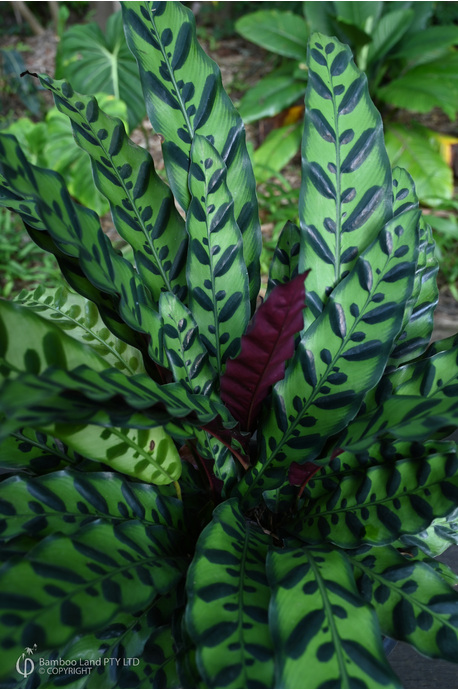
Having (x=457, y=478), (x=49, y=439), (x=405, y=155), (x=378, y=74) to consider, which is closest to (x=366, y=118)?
(x=457, y=478)

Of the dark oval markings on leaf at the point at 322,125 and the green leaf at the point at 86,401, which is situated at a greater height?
the dark oval markings on leaf at the point at 322,125

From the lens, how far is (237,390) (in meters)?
A: 0.49

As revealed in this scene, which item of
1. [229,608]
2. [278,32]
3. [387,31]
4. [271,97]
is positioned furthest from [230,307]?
[278,32]

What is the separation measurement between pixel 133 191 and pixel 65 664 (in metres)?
0.42

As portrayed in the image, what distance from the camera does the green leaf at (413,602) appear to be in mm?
390

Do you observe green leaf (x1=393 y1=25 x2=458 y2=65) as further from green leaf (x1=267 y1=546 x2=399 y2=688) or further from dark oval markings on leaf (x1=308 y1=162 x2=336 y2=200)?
green leaf (x1=267 y1=546 x2=399 y2=688)

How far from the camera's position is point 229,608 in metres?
0.38

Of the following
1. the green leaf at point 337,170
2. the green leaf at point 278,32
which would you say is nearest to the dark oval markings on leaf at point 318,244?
the green leaf at point 337,170

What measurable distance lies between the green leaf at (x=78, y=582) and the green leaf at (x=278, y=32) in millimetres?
2600

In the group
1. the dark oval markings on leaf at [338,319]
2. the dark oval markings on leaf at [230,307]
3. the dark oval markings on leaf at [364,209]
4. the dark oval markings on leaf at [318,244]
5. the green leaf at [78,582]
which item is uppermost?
the dark oval markings on leaf at [364,209]

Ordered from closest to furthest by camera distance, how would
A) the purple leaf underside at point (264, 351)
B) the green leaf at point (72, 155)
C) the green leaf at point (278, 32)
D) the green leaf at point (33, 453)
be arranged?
the purple leaf underside at point (264, 351) → the green leaf at point (33, 453) → the green leaf at point (72, 155) → the green leaf at point (278, 32)

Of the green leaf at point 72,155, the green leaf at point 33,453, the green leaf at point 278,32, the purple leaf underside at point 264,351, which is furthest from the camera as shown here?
the green leaf at point 278,32

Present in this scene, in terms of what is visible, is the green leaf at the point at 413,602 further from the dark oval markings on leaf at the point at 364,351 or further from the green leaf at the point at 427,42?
the green leaf at the point at 427,42

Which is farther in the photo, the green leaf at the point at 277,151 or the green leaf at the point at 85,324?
the green leaf at the point at 277,151
